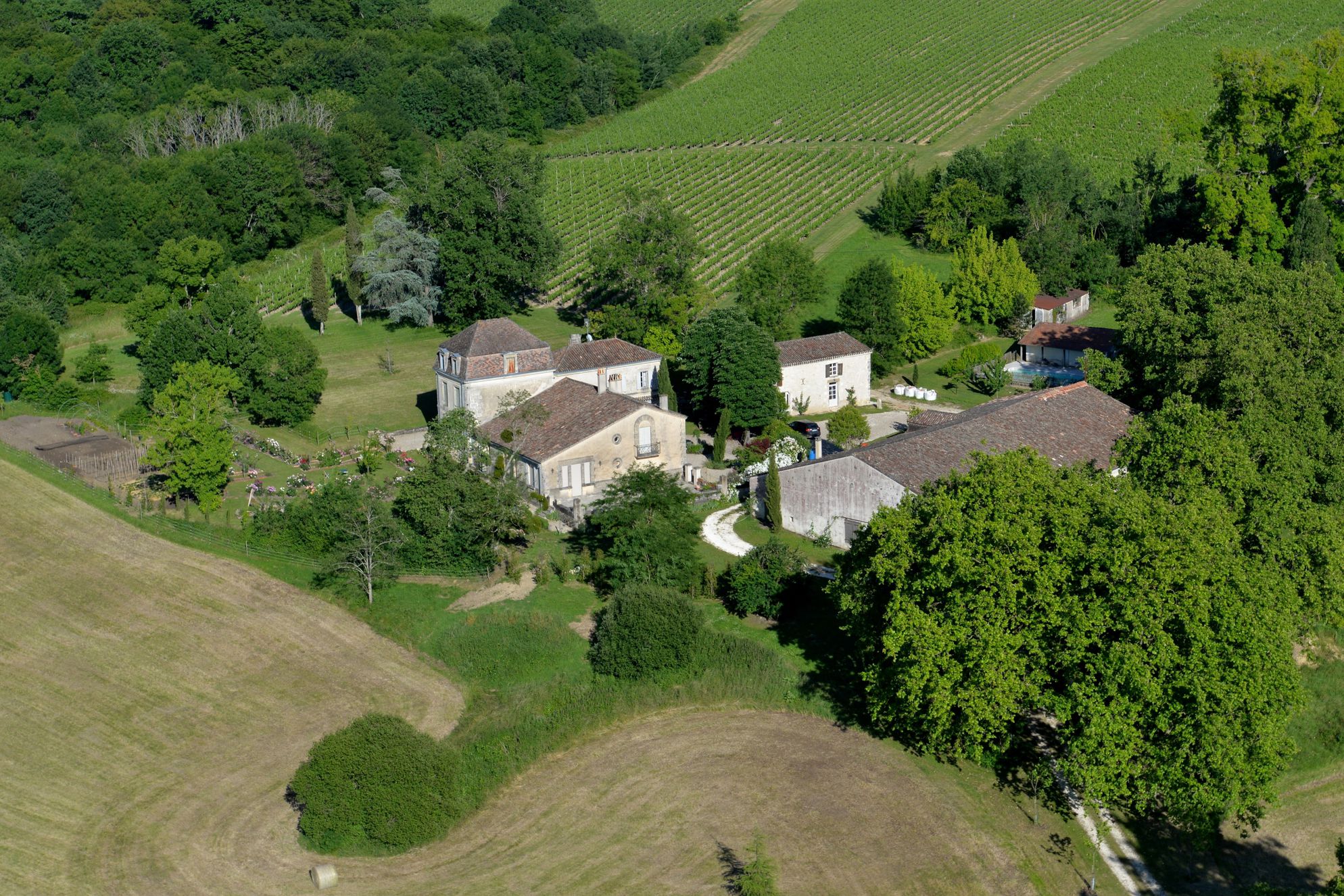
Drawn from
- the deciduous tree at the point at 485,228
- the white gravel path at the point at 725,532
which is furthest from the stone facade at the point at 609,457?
the deciduous tree at the point at 485,228

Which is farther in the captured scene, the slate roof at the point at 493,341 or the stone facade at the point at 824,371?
the stone facade at the point at 824,371

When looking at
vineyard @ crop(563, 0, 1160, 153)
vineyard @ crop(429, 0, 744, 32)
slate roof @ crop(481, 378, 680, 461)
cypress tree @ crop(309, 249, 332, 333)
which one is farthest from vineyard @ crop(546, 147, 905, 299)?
vineyard @ crop(429, 0, 744, 32)

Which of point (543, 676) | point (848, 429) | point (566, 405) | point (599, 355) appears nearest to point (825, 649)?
point (543, 676)

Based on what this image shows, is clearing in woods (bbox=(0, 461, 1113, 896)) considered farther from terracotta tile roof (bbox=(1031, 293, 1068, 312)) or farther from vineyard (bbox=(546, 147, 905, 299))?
vineyard (bbox=(546, 147, 905, 299))

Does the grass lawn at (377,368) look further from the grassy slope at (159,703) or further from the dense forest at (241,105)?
the grassy slope at (159,703)

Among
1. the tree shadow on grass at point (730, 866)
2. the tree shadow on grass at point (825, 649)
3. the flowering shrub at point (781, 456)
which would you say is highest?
the flowering shrub at point (781, 456)

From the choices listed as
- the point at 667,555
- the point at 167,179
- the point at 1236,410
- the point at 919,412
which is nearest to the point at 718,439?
the point at 919,412

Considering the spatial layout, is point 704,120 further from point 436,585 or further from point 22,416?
Answer: point 436,585
